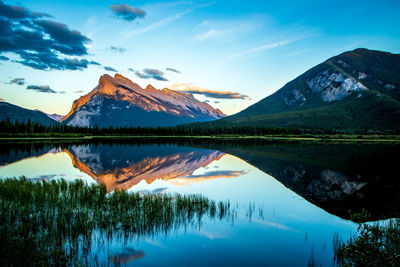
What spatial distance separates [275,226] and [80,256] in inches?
459

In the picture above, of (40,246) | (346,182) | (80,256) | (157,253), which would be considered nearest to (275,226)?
(157,253)

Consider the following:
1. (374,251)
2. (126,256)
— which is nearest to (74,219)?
(126,256)

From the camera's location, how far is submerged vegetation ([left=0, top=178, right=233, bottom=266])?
37.5 ft

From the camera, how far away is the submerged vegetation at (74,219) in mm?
11430

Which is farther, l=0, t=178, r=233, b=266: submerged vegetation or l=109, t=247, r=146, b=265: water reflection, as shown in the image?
l=109, t=247, r=146, b=265: water reflection

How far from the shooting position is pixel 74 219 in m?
15.7

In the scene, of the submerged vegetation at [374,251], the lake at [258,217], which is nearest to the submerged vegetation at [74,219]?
the lake at [258,217]

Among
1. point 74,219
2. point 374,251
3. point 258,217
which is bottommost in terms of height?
point 258,217

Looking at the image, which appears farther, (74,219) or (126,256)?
(74,219)

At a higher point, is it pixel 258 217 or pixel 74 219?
pixel 74 219

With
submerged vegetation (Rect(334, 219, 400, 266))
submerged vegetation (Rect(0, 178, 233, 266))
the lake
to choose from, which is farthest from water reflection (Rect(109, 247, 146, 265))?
submerged vegetation (Rect(334, 219, 400, 266))

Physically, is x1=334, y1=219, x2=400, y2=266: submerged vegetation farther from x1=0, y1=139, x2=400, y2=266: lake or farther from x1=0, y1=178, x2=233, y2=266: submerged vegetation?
x1=0, y1=178, x2=233, y2=266: submerged vegetation

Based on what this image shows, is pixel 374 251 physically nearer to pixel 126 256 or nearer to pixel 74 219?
pixel 126 256

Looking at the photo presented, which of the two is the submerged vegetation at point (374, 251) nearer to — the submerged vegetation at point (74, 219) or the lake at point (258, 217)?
the lake at point (258, 217)
